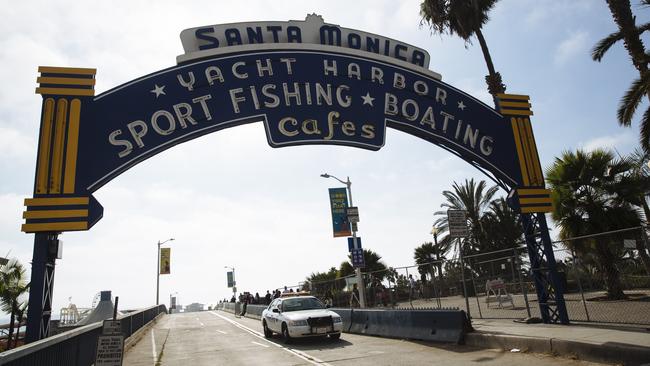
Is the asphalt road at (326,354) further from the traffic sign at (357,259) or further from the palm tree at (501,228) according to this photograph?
the palm tree at (501,228)

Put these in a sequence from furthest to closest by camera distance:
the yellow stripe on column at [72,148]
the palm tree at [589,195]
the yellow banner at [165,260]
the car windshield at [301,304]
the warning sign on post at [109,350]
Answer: the yellow banner at [165,260] < the palm tree at [589,195] < the car windshield at [301,304] < the yellow stripe on column at [72,148] < the warning sign on post at [109,350]

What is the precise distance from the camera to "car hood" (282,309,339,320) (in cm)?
1427

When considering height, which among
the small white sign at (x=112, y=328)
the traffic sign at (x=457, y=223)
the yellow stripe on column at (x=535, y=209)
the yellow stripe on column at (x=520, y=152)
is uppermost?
the yellow stripe on column at (x=520, y=152)

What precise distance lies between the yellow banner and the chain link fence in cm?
4009

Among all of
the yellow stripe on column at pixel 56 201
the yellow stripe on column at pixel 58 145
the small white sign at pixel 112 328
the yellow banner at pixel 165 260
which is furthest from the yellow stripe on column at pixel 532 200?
the yellow banner at pixel 165 260

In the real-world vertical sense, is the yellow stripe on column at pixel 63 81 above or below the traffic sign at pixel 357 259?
above

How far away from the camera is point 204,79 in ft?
38.6

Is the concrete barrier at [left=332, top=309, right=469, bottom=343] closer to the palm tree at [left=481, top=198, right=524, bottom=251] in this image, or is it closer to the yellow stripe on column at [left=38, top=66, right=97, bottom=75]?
the yellow stripe on column at [left=38, top=66, right=97, bottom=75]

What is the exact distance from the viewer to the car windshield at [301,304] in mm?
15626

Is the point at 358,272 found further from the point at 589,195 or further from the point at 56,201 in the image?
the point at 56,201

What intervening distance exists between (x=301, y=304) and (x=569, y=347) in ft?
29.7

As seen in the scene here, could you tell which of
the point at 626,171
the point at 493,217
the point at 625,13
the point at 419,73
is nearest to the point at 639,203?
the point at 626,171

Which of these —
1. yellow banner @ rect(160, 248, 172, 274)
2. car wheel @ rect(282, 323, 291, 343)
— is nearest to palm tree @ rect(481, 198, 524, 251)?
car wheel @ rect(282, 323, 291, 343)

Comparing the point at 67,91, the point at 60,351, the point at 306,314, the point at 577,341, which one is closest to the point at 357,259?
the point at 306,314
